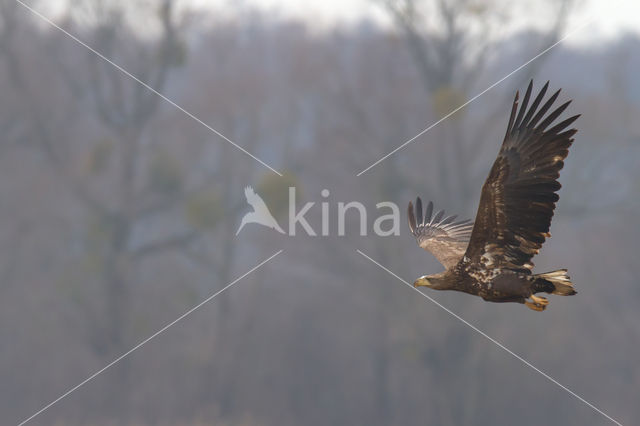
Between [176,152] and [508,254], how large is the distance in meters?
23.0

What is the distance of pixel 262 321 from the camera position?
82.4ft

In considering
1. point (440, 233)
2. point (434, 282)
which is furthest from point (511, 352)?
point (434, 282)

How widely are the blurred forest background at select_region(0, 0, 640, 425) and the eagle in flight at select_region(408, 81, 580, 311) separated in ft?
53.9

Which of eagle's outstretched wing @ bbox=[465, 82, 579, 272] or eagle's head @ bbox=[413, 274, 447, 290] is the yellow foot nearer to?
eagle's outstretched wing @ bbox=[465, 82, 579, 272]

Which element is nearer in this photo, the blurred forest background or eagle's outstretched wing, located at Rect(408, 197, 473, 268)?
eagle's outstretched wing, located at Rect(408, 197, 473, 268)

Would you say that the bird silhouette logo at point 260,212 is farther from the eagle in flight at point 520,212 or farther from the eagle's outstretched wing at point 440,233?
the eagle in flight at point 520,212

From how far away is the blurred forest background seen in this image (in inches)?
910

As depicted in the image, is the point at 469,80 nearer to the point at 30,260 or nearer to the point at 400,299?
the point at 400,299

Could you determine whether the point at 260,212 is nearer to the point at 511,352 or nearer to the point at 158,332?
the point at 158,332

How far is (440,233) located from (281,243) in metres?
18.6

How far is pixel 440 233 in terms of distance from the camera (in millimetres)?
7762

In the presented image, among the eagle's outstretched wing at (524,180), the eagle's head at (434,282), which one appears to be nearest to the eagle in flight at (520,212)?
the eagle's outstretched wing at (524,180)

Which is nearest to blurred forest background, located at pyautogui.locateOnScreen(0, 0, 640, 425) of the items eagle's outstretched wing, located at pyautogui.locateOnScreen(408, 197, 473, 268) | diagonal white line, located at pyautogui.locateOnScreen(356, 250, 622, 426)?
diagonal white line, located at pyautogui.locateOnScreen(356, 250, 622, 426)

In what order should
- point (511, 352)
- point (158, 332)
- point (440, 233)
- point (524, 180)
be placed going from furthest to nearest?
point (158, 332) < point (511, 352) < point (440, 233) < point (524, 180)
